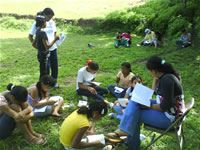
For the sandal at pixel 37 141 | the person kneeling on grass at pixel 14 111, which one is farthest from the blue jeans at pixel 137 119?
the person kneeling on grass at pixel 14 111

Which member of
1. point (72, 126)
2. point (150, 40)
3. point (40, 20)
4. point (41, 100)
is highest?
point (40, 20)

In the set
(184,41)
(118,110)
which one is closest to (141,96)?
(118,110)

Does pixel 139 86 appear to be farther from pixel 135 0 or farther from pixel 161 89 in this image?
pixel 135 0

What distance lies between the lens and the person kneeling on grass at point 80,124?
5078mm

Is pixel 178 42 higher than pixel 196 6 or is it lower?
lower

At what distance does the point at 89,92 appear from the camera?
7.78 m

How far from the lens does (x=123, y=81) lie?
799 cm

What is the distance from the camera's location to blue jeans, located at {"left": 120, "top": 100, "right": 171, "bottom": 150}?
5316 millimetres

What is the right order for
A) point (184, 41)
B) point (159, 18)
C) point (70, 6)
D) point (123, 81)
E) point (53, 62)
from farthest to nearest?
point (70, 6) < point (159, 18) < point (184, 41) < point (53, 62) < point (123, 81)

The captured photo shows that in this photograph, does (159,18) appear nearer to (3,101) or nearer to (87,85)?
(87,85)

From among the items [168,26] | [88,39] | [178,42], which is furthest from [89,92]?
[88,39]

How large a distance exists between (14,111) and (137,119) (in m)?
1.85

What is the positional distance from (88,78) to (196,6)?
699 centimetres

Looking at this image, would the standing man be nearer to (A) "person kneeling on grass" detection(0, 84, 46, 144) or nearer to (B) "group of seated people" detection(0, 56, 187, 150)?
(B) "group of seated people" detection(0, 56, 187, 150)
